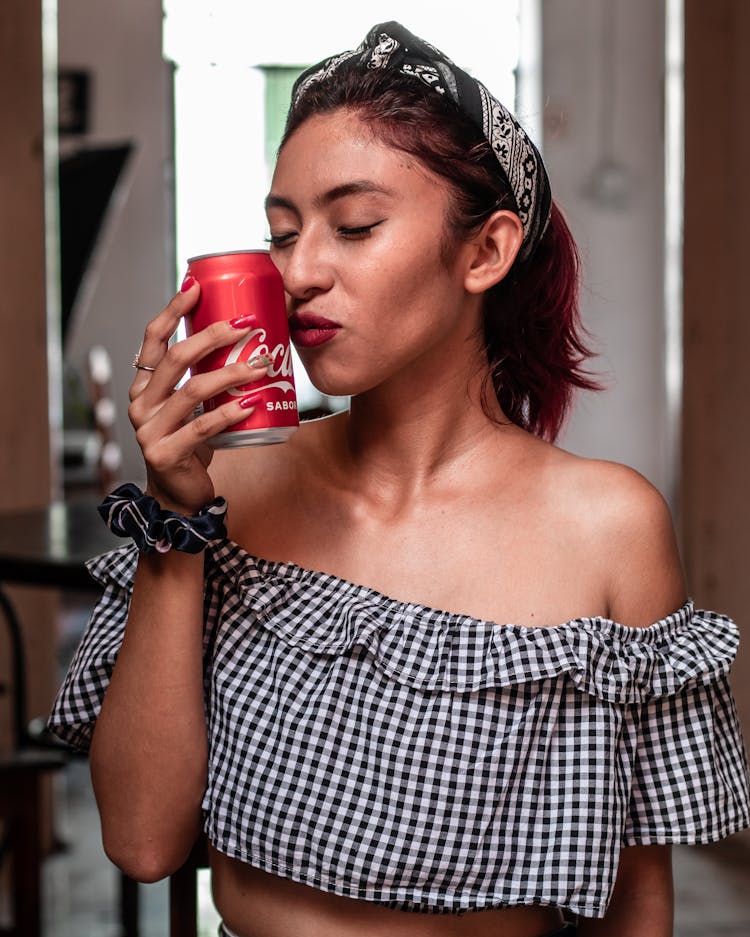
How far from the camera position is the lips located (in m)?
0.79

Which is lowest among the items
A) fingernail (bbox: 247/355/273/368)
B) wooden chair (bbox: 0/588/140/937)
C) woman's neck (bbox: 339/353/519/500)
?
wooden chair (bbox: 0/588/140/937)

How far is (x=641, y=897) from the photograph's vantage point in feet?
2.93

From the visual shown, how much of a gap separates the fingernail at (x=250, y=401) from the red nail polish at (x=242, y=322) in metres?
0.04

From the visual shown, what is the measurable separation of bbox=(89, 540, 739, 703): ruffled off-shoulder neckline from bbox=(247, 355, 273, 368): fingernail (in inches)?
8.2

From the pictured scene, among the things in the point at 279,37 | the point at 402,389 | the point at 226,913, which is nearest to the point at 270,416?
the point at 402,389

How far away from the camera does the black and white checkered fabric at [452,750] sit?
31.8 inches

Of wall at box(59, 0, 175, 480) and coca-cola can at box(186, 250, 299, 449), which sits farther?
wall at box(59, 0, 175, 480)

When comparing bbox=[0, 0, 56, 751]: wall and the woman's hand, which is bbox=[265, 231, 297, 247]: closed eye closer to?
the woman's hand

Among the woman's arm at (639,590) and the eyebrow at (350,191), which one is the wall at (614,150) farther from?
the eyebrow at (350,191)

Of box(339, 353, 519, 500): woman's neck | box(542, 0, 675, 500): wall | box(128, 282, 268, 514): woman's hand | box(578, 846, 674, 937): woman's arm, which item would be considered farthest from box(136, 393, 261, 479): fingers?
box(542, 0, 675, 500): wall

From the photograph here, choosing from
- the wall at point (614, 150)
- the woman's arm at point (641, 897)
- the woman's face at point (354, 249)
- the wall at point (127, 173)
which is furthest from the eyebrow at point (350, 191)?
the wall at point (127, 173)

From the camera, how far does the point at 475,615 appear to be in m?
0.86

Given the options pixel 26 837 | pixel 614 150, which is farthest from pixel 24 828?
pixel 614 150

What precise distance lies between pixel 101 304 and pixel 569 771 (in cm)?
666
